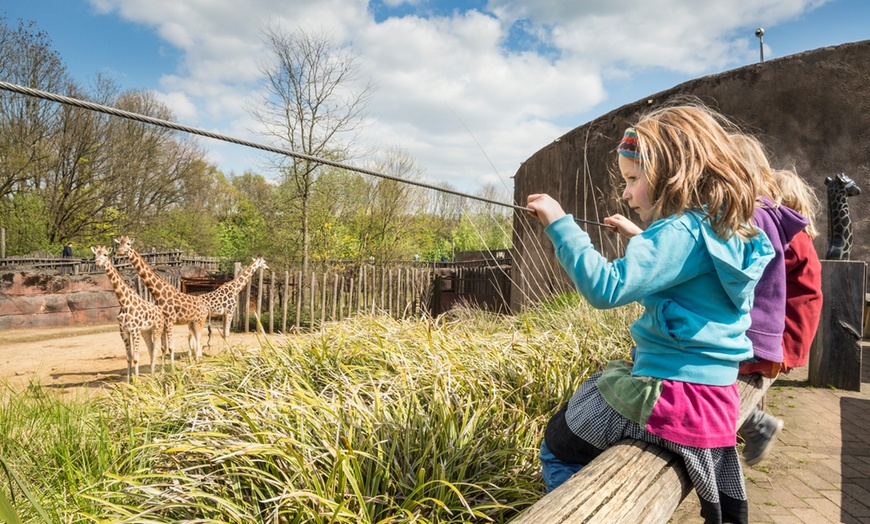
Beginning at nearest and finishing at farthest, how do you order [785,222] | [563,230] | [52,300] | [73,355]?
1. [563,230]
2. [785,222]
3. [73,355]
4. [52,300]

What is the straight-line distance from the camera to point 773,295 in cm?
190

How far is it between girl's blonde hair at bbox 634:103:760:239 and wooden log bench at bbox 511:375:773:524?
54 centimetres

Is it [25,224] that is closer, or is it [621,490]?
[621,490]

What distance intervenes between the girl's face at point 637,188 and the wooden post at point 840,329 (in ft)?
12.1

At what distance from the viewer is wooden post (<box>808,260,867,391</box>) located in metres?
4.23

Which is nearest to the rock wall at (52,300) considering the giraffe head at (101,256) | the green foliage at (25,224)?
the green foliage at (25,224)

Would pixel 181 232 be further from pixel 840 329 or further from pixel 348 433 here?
pixel 348 433

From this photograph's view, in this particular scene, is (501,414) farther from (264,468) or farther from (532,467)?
(264,468)

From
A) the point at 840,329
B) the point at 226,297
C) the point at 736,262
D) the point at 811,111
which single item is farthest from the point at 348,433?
the point at 226,297

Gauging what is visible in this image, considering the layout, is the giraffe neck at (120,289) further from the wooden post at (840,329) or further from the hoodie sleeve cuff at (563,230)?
the wooden post at (840,329)

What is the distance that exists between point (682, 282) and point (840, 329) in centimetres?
392

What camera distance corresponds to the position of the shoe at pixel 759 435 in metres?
1.98

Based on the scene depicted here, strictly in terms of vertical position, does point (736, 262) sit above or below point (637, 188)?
below

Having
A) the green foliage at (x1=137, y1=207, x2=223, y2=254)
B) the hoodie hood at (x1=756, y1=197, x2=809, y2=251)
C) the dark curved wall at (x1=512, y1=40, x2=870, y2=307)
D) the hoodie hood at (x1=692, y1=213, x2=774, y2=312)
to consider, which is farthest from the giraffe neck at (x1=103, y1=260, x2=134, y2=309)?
the green foliage at (x1=137, y1=207, x2=223, y2=254)
